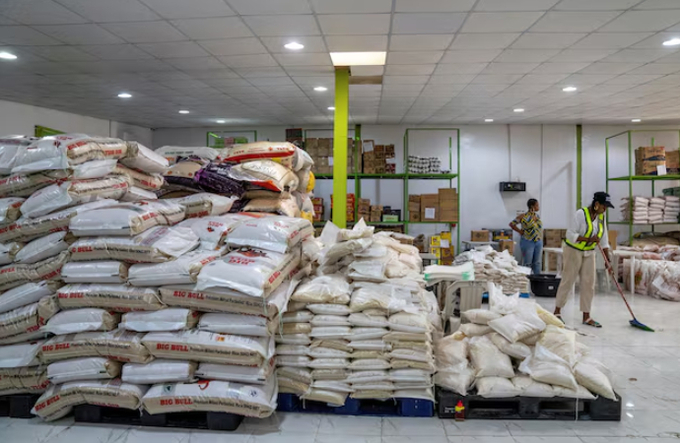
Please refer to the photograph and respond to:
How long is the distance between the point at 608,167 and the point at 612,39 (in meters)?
5.98

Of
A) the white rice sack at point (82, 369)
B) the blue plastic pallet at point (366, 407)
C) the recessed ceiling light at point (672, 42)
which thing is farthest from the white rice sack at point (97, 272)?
the recessed ceiling light at point (672, 42)

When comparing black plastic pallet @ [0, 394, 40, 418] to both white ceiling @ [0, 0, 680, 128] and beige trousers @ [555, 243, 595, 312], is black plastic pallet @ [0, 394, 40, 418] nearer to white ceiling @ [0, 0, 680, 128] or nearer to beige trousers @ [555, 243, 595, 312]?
white ceiling @ [0, 0, 680, 128]

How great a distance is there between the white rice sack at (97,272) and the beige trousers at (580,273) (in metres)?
4.88

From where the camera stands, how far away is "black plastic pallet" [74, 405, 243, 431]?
2.56 m

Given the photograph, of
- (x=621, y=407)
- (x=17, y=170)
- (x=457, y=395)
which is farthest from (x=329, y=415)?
(x=17, y=170)

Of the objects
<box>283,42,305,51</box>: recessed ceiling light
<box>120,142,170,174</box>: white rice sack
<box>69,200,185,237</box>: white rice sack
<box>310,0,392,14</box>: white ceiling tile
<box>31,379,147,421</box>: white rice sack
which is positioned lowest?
<box>31,379,147,421</box>: white rice sack

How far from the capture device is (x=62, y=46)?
15.9 feet

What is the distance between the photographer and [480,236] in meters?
9.17

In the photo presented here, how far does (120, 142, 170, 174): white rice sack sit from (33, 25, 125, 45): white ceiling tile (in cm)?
197

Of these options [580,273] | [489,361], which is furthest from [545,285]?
[489,361]

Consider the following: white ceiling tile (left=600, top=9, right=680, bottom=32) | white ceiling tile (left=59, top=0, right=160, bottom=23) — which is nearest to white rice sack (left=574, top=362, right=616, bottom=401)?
white ceiling tile (left=600, top=9, right=680, bottom=32)

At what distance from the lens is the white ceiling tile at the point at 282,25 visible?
402 centimetres

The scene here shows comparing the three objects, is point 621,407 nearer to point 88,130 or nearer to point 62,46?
point 62,46

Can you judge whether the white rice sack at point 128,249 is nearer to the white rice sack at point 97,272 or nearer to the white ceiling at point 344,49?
the white rice sack at point 97,272
